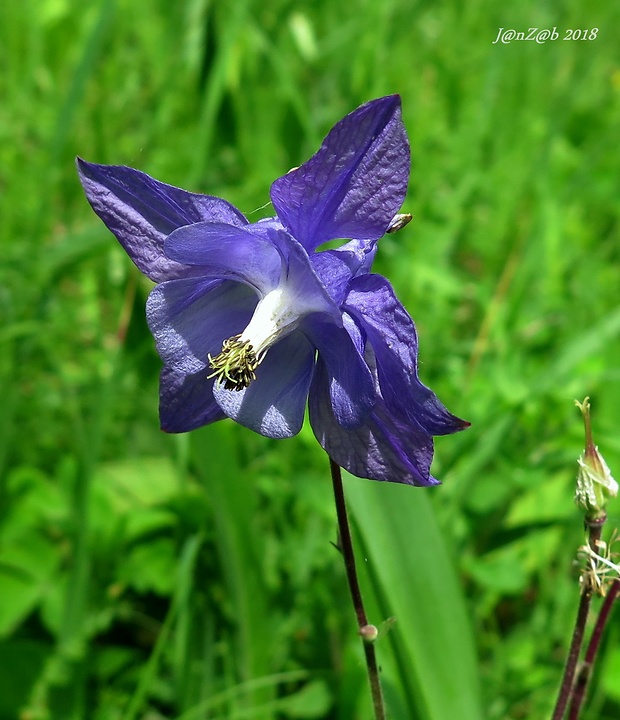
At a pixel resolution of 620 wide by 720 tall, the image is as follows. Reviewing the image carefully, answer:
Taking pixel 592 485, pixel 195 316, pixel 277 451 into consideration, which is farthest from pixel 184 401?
pixel 277 451

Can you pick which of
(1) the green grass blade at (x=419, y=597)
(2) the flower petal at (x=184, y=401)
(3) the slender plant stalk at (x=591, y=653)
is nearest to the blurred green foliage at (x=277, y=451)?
(1) the green grass blade at (x=419, y=597)

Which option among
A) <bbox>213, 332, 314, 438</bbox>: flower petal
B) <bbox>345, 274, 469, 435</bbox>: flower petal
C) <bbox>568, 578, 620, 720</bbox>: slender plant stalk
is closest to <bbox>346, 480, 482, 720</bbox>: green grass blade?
<bbox>568, 578, 620, 720</bbox>: slender plant stalk

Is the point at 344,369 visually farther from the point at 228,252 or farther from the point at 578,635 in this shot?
the point at 578,635

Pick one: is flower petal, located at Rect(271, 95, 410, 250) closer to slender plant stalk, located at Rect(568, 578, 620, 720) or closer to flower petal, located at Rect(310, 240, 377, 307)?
flower petal, located at Rect(310, 240, 377, 307)

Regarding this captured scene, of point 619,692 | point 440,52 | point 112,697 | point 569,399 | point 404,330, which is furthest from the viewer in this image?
point 440,52

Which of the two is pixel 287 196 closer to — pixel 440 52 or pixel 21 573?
pixel 21 573

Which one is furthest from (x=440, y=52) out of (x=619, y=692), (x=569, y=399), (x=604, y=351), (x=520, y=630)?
(x=619, y=692)
